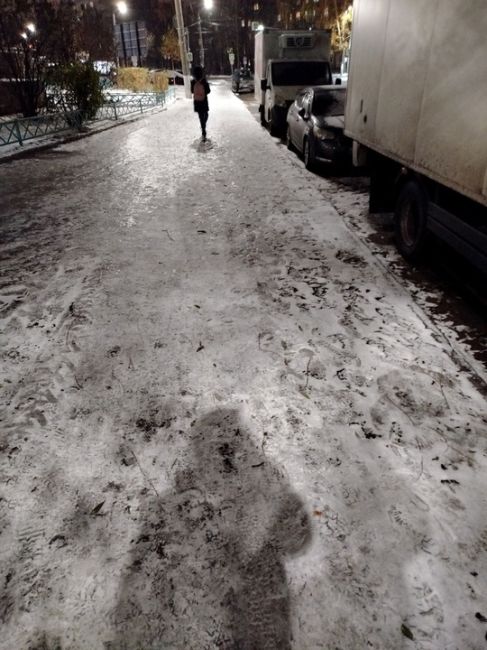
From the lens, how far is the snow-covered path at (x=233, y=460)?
1861mm

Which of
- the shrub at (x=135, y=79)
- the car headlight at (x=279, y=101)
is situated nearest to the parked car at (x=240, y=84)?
the shrub at (x=135, y=79)

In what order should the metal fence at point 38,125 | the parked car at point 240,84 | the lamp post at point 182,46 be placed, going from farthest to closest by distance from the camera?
1. the parked car at point 240,84
2. the lamp post at point 182,46
3. the metal fence at point 38,125

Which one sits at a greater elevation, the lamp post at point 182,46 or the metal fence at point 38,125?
the lamp post at point 182,46

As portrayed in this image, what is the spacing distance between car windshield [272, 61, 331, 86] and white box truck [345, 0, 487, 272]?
346 inches

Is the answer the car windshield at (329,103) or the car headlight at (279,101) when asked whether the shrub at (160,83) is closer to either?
the car headlight at (279,101)

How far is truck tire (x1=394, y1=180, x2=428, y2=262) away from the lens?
481 centimetres

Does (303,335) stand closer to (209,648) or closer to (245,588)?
(245,588)

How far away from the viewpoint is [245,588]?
1.95 metres

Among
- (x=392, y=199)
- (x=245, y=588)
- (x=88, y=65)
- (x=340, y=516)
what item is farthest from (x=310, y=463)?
(x=88, y=65)

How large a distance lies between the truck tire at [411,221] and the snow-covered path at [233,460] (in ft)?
1.77

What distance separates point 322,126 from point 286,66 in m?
6.43

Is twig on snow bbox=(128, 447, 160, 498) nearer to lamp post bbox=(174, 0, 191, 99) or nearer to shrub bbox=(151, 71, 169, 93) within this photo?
shrub bbox=(151, 71, 169, 93)

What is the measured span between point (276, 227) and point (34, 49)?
54.4ft

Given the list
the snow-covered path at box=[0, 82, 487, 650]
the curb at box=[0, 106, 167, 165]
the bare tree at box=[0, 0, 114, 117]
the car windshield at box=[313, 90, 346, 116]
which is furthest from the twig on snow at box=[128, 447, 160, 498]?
the bare tree at box=[0, 0, 114, 117]
